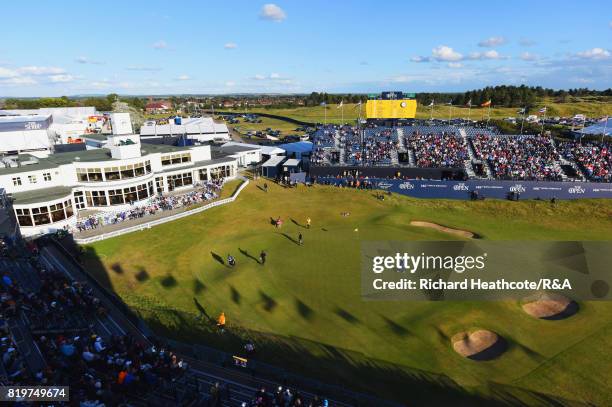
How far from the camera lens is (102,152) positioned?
5066 centimetres

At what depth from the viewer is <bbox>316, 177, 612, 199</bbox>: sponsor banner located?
51.2 m

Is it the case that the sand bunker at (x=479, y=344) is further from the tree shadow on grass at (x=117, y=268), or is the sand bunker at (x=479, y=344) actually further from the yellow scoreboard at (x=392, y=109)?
the yellow scoreboard at (x=392, y=109)

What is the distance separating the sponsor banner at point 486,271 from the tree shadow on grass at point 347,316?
2.59 meters

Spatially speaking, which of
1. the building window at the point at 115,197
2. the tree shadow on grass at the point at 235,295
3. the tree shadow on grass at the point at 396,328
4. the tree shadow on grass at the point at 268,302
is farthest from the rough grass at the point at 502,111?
the tree shadow on grass at the point at 235,295

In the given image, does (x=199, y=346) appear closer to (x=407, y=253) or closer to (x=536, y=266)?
(x=407, y=253)

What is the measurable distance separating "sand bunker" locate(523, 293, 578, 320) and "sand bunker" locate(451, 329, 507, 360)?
4.79m

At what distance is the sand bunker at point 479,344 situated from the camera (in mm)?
22406

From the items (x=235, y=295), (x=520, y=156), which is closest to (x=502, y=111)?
(x=520, y=156)

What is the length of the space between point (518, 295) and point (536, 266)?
207 inches

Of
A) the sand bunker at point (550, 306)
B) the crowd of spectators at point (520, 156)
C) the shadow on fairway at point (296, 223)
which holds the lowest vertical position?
the sand bunker at point (550, 306)

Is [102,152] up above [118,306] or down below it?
above

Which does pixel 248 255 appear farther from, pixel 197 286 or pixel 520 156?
pixel 520 156

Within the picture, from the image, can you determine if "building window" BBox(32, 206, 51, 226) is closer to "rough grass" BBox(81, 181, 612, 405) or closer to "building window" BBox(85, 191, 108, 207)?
"rough grass" BBox(81, 181, 612, 405)

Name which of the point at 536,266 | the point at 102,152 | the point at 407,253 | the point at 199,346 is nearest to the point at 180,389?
the point at 199,346
